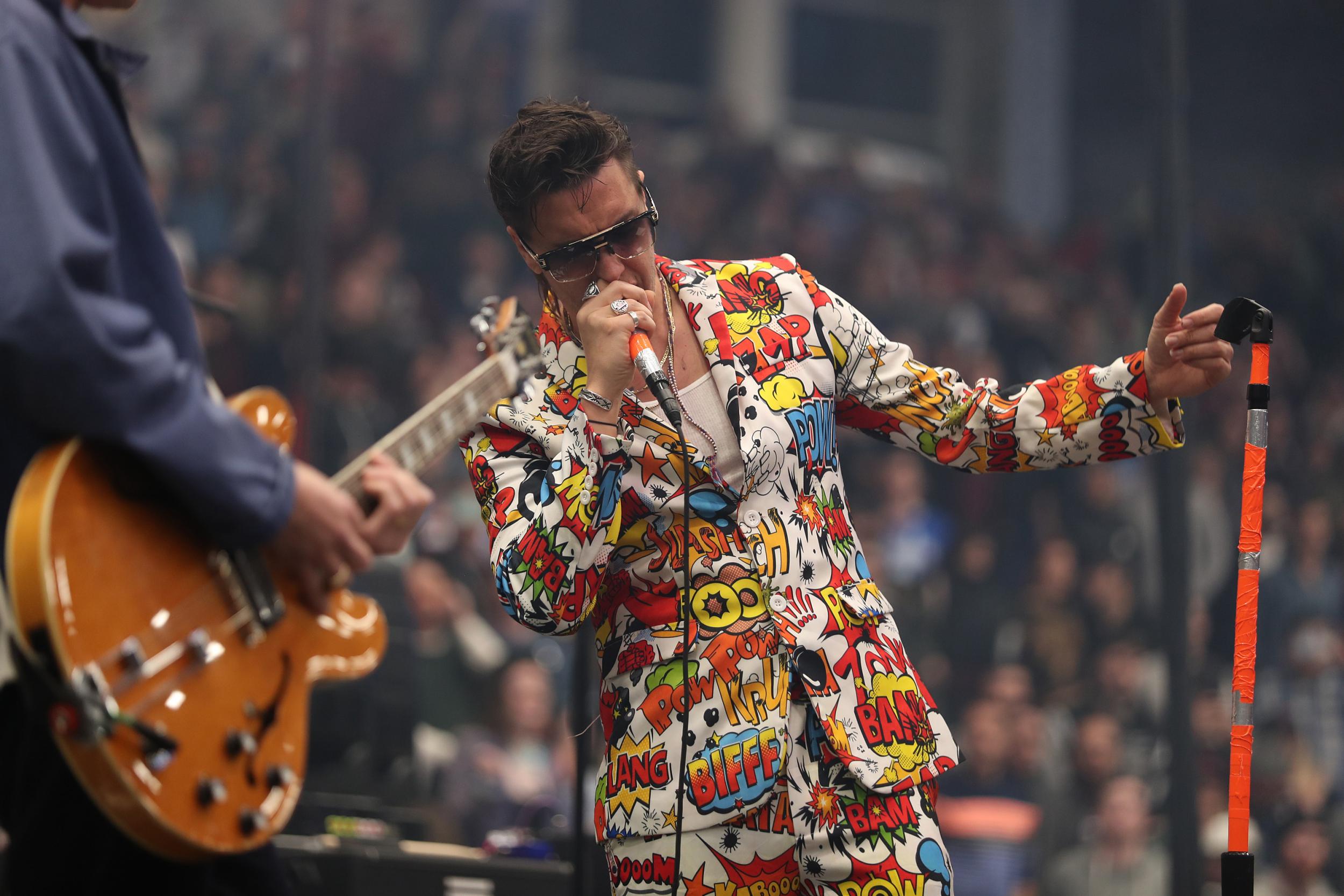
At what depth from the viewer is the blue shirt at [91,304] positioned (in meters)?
1.53

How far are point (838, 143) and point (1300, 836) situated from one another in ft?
20.6

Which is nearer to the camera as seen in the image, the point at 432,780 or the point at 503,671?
the point at 432,780

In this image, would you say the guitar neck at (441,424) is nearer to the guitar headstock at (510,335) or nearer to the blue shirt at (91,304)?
the guitar headstock at (510,335)

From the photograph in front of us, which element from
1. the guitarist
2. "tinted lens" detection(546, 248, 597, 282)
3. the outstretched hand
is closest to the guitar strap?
the guitarist

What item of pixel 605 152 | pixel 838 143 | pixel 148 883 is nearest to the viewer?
pixel 148 883

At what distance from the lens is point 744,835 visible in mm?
2098

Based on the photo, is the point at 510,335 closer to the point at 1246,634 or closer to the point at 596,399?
the point at 596,399

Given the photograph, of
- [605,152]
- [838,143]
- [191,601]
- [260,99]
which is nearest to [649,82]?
[838,143]

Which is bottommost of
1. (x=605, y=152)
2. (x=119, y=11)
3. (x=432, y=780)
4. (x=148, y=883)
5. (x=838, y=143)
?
(x=432, y=780)

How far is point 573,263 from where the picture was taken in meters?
2.26

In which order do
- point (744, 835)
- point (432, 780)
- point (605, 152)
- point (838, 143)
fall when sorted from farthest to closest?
point (838, 143) → point (432, 780) → point (605, 152) → point (744, 835)

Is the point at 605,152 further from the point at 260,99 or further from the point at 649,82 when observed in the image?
the point at 649,82

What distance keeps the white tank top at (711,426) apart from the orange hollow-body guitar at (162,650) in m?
0.55

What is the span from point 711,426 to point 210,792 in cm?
94
